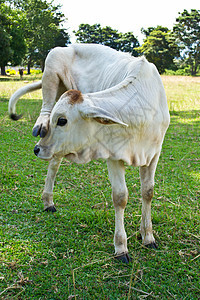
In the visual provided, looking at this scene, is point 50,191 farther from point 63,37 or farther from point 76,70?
point 63,37

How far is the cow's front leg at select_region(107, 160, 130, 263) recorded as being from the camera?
2535mm

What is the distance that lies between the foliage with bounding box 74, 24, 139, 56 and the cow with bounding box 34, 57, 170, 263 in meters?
51.6

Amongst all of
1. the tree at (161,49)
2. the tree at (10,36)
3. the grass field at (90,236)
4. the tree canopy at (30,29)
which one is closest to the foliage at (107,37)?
the tree at (161,49)

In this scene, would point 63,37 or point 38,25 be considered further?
point 63,37

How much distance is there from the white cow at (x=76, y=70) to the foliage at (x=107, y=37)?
167ft

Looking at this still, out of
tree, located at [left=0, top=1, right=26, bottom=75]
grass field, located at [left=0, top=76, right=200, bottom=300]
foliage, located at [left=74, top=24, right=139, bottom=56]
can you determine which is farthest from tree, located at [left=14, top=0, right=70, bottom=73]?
grass field, located at [left=0, top=76, right=200, bottom=300]

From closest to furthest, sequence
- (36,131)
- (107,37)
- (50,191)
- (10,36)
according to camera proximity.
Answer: (36,131), (50,191), (10,36), (107,37)

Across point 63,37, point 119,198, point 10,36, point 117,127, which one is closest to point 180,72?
point 63,37

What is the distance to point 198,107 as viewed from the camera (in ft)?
34.2

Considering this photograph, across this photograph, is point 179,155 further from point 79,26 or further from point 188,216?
point 79,26

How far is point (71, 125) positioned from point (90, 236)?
4.43ft

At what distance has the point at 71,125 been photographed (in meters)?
2.19

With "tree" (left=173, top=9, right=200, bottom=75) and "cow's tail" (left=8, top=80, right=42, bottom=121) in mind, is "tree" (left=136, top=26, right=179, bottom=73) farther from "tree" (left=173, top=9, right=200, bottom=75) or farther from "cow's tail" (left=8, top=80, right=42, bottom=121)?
"cow's tail" (left=8, top=80, right=42, bottom=121)

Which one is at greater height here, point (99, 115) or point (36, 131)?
point (99, 115)
